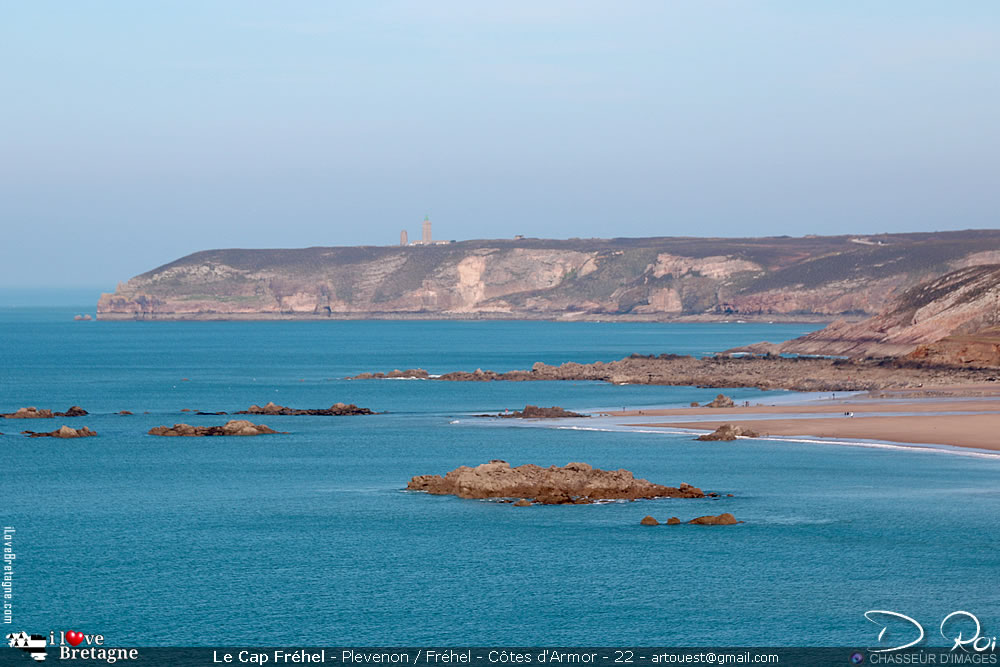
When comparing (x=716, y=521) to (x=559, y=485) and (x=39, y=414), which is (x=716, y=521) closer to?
(x=559, y=485)

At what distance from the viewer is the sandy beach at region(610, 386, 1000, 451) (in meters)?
57.0

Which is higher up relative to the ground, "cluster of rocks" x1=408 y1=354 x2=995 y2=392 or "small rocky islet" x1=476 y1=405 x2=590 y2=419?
"cluster of rocks" x1=408 y1=354 x2=995 y2=392

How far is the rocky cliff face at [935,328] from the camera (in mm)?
89562

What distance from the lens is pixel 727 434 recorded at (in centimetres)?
5725

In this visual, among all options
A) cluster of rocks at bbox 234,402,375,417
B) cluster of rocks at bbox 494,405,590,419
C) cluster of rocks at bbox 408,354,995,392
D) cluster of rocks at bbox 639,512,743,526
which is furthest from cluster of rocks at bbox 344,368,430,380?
cluster of rocks at bbox 639,512,743,526

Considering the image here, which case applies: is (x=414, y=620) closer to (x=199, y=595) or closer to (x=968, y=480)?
(x=199, y=595)

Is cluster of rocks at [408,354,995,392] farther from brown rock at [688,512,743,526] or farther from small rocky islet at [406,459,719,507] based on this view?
brown rock at [688,512,743,526]

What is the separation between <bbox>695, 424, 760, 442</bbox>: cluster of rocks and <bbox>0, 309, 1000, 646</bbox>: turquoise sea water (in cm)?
111

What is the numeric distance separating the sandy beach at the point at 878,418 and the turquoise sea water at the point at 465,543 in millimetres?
4280

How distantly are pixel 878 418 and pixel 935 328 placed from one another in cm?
4098

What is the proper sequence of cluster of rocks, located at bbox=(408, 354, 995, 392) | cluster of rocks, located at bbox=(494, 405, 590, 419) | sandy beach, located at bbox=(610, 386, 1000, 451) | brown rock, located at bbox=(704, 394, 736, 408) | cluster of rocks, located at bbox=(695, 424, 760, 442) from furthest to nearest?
cluster of rocks, located at bbox=(408, 354, 995, 392) < brown rock, located at bbox=(704, 394, 736, 408) < cluster of rocks, located at bbox=(494, 405, 590, 419) < cluster of rocks, located at bbox=(695, 424, 760, 442) < sandy beach, located at bbox=(610, 386, 1000, 451)
